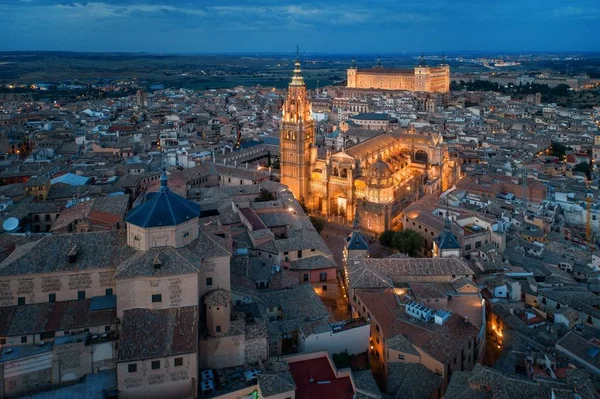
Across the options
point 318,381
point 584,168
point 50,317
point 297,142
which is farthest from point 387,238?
point 584,168

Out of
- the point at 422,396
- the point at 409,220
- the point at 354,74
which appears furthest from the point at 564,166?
the point at 354,74

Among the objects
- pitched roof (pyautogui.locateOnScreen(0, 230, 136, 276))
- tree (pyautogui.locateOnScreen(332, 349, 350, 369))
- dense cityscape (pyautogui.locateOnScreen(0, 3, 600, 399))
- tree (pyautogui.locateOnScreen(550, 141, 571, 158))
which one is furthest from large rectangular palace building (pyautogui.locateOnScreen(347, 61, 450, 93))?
pitched roof (pyautogui.locateOnScreen(0, 230, 136, 276))

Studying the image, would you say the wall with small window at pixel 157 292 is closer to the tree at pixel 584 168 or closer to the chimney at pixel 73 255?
the chimney at pixel 73 255

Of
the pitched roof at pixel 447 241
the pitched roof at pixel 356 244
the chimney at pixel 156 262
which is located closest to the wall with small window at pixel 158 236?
the chimney at pixel 156 262

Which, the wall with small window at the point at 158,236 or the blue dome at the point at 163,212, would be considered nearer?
the blue dome at the point at 163,212

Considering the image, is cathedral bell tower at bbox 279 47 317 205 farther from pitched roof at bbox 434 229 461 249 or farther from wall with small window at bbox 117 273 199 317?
wall with small window at bbox 117 273 199 317

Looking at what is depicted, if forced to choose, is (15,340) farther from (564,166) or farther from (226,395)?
(564,166)

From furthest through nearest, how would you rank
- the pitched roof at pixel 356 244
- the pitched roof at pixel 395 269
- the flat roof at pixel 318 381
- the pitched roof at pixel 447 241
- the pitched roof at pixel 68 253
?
1. the pitched roof at pixel 356 244
2. the pitched roof at pixel 447 241
3. the pitched roof at pixel 395 269
4. the pitched roof at pixel 68 253
5. the flat roof at pixel 318 381

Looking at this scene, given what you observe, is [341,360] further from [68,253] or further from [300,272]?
[68,253]
